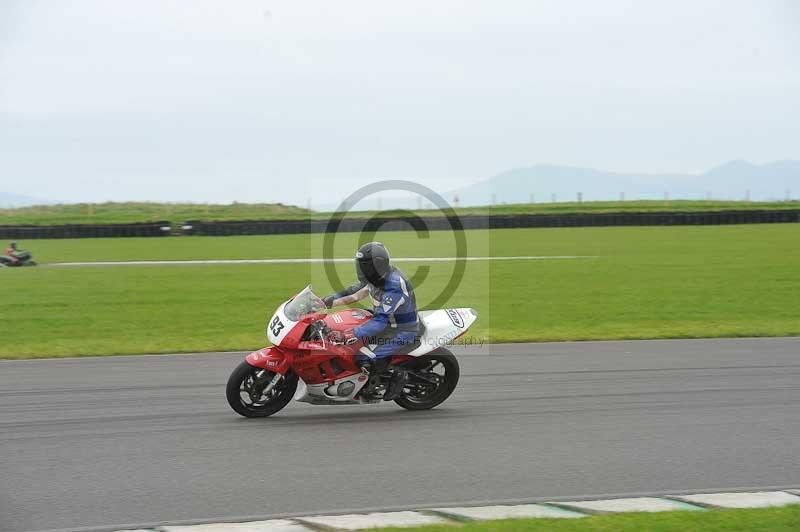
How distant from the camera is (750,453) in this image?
7637 mm

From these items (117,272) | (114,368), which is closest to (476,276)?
(117,272)

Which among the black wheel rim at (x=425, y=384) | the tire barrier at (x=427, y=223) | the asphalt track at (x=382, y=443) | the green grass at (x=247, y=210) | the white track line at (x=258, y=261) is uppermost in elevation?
the green grass at (x=247, y=210)

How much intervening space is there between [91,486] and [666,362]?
8201 millimetres

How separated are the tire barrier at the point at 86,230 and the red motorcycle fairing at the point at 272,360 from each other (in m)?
33.4

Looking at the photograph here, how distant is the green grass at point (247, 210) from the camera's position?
1880 inches

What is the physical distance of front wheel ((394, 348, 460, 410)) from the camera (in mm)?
9594

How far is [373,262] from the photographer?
29.9ft

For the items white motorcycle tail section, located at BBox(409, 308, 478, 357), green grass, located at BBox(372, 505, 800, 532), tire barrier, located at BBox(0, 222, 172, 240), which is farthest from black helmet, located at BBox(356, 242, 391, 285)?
tire barrier, located at BBox(0, 222, 172, 240)

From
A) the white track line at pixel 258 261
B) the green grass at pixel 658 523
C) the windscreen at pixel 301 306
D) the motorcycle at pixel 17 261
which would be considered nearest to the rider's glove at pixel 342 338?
the windscreen at pixel 301 306

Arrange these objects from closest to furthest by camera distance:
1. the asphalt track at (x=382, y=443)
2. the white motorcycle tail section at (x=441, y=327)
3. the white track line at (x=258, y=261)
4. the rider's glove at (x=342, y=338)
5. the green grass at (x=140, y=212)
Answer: the asphalt track at (x=382, y=443) → the rider's glove at (x=342, y=338) → the white motorcycle tail section at (x=441, y=327) → the white track line at (x=258, y=261) → the green grass at (x=140, y=212)

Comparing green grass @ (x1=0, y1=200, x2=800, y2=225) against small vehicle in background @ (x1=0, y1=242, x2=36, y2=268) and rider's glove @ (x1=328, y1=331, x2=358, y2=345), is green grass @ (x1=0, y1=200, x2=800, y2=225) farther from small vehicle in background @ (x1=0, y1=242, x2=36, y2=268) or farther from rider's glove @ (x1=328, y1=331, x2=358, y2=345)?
rider's glove @ (x1=328, y1=331, x2=358, y2=345)

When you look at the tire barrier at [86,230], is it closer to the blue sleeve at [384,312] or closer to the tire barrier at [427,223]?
the tire barrier at [427,223]

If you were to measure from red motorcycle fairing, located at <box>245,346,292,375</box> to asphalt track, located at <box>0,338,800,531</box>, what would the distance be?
52cm

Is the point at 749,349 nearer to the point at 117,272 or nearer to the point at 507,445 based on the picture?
the point at 507,445
